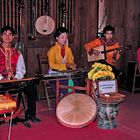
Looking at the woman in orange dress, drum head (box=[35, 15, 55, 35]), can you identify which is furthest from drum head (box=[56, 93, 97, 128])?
drum head (box=[35, 15, 55, 35])

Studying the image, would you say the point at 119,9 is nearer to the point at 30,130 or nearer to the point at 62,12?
the point at 62,12

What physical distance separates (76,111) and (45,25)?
1.88 metres

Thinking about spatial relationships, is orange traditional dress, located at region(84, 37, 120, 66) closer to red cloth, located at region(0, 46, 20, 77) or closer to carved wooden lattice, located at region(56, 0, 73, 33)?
carved wooden lattice, located at region(56, 0, 73, 33)

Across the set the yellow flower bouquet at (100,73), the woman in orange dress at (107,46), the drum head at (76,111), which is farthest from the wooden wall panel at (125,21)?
the drum head at (76,111)

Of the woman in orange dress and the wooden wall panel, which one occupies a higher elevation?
the wooden wall panel

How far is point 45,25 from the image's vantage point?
530 cm

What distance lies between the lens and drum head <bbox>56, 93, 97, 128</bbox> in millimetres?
3994

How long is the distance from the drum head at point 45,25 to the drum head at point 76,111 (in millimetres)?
1616

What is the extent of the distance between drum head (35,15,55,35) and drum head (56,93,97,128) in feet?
5.30

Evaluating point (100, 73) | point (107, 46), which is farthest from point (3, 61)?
point (107, 46)

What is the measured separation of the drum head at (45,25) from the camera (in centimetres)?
523

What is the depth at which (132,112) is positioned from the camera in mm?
4805

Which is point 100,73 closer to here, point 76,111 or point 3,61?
point 76,111

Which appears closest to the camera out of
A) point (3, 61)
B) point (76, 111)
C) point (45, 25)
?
point (76, 111)
